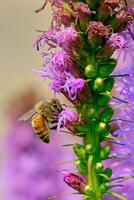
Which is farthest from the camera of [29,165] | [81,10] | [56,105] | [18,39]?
[18,39]

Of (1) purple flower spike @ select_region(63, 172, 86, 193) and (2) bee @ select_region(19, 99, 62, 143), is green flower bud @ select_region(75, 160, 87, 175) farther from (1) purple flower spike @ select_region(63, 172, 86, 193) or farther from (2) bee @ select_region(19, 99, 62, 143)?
(2) bee @ select_region(19, 99, 62, 143)

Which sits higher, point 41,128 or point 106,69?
point 106,69

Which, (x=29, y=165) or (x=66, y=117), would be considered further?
(x=29, y=165)

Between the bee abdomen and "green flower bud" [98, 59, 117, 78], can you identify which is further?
the bee abdomen

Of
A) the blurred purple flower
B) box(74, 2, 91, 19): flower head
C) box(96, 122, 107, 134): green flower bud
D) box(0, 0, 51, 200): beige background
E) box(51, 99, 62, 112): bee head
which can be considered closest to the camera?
box(74, 2, 91, 19): flower head

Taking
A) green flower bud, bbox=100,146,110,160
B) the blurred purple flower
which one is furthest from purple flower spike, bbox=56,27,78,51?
the blurred purple flower

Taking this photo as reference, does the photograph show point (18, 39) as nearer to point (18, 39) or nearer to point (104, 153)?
point (18, 39)

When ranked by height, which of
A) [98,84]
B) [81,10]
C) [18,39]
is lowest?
[18,39]

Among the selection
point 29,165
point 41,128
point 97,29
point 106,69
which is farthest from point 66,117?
point 29,165
